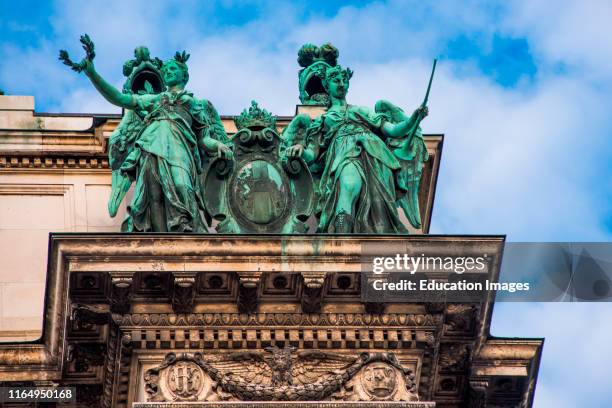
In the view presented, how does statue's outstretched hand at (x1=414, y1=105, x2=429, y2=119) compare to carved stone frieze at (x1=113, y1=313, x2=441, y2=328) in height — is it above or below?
above

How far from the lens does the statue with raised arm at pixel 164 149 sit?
112 feet

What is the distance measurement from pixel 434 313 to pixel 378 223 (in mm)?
1798

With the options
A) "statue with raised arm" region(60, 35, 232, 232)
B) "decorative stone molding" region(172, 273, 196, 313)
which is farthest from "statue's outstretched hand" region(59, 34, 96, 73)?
"decorative stone molding" region(172, 273, 196, 313)

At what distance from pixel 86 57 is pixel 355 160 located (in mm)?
4156

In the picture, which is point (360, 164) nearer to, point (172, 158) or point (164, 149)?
point (172, 158)

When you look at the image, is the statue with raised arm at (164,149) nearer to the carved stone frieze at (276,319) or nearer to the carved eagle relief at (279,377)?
the carved stone frieze at (276,319)

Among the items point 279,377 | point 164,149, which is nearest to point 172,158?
point 164,149

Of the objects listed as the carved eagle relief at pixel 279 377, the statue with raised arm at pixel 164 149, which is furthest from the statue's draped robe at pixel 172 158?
the carved eagle relief at pixel 279 377

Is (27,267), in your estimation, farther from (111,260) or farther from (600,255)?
(600,255)

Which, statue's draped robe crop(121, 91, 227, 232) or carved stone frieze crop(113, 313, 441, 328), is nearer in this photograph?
carved stone frieze crop(113, 313, 441, 328)

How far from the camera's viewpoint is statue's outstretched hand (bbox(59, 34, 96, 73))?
115 ft

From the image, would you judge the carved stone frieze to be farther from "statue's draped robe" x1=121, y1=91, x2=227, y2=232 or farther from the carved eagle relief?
"statue's draped robe" x1=121, y1=91, x2=227, y2=232

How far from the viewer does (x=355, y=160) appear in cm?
3509

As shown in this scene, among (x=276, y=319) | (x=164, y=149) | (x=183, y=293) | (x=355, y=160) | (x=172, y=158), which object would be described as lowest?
(x=276, y=319)
